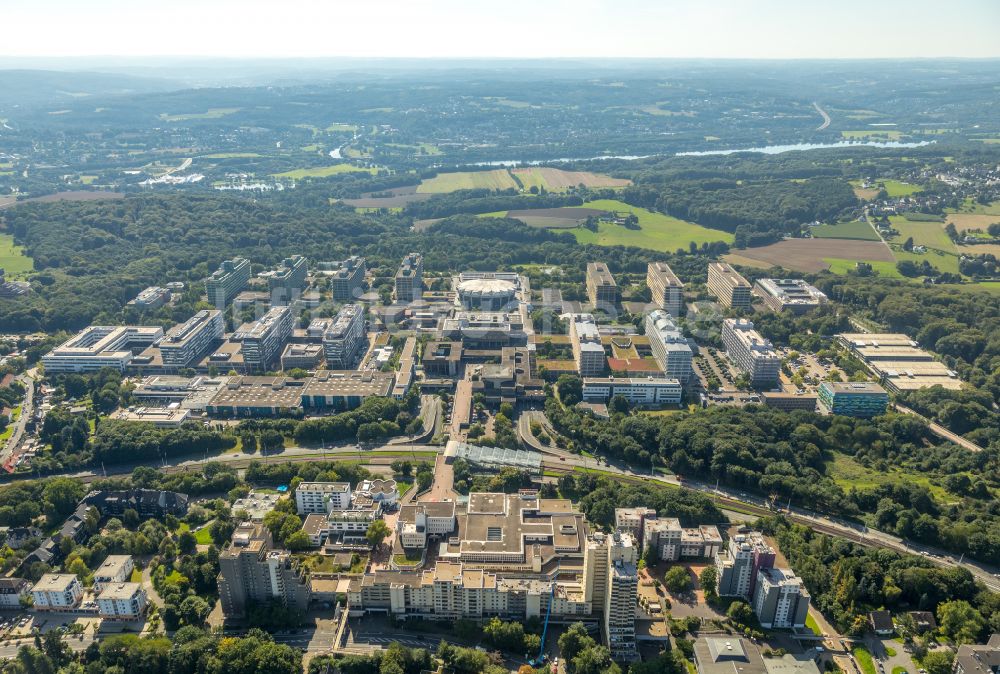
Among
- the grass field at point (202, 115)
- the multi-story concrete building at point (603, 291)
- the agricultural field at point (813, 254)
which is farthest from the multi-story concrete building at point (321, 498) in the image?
the grass field at point (202, 115)

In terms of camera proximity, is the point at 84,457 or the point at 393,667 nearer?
the point at 393,667

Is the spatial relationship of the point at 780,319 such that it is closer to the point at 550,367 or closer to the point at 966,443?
the point at 966,443

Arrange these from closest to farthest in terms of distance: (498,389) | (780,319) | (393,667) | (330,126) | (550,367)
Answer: (393,667)
(498,389)
(550,367)
(780,319)
(330,126)

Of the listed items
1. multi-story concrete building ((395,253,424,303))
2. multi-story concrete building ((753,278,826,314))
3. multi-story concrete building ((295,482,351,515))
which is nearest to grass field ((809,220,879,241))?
multi-story concrete building ((753,278,826,314))

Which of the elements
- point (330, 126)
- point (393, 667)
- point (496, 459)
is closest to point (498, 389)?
point (496, 459)

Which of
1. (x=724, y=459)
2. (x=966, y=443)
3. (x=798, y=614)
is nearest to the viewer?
(x=798, y=614)
